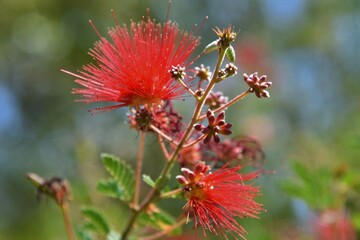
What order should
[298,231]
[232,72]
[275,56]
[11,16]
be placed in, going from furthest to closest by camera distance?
[275,56] → [11,16] → [298,231] → [232,72]

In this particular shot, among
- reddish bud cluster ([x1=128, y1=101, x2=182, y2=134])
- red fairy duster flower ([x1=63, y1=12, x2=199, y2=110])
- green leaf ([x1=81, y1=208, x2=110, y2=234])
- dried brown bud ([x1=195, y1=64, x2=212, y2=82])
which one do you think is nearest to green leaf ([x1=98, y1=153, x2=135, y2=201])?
green leaf ([x1=81, y1=208, x2=110, y2=234])

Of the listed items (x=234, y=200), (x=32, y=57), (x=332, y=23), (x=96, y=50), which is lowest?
(x=234, y=200)

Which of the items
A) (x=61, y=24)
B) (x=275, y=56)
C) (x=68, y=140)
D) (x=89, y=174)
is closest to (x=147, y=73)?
(x=89, y=174)

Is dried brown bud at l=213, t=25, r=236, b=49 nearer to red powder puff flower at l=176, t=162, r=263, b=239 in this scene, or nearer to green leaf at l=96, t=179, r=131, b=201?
red powder puff flower at l=176, t=162, r=263, b=239

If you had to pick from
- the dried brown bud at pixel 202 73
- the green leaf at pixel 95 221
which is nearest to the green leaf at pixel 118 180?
the green leaf at pixel 95 221

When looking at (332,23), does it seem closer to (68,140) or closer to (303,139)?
(303,139)

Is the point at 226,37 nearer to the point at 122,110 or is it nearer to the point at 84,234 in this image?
the point at 84,234
